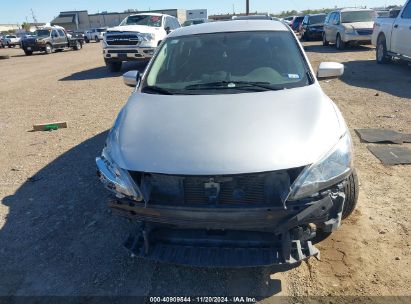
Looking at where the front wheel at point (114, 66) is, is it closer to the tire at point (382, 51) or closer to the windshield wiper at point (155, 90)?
the tire at point (382, 51)

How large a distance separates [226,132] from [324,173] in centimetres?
74

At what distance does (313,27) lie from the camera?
24.0 m

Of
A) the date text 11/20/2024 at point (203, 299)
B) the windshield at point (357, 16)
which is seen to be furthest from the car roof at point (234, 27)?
the windshield at point (357, 16)

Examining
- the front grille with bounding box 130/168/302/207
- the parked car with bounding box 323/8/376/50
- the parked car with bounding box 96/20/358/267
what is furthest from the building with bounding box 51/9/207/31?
the front grille with bounding box 130/168/302/207

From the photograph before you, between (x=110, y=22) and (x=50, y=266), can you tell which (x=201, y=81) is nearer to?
(x=50, y=266)

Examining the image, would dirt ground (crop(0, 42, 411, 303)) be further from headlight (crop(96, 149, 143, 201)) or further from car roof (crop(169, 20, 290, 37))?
car roof (crop(169, 20, 290, 37))

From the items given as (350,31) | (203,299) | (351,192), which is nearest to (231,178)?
(203,299)

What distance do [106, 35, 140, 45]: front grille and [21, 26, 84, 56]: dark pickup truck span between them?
1749 cm

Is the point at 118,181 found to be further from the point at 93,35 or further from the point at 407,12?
the point at 93,35

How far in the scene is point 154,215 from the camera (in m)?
2.65

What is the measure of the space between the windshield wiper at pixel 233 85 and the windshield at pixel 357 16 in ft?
Answer: 52.7

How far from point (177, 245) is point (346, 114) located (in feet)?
17.9

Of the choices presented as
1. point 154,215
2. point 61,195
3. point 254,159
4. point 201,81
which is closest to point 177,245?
point 154,215

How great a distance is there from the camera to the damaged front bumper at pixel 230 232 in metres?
Answer: 2.53
